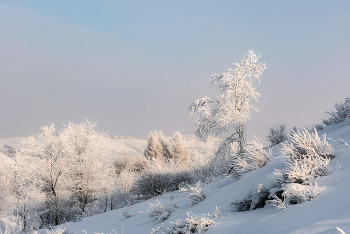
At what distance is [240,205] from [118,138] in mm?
80769

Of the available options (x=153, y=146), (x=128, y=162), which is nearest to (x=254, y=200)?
(x=153, y=146)

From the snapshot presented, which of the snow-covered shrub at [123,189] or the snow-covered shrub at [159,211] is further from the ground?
the snow-covered shrub at [159,211]

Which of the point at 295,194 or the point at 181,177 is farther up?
the point at 295,194

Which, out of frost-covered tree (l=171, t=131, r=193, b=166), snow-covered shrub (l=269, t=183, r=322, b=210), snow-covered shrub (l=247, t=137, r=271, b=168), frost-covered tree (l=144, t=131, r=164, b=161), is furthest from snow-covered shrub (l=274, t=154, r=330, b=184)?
frost-covered tree (l=144, t=131, r=164, b=161)

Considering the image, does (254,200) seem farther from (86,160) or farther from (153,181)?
(86,160)

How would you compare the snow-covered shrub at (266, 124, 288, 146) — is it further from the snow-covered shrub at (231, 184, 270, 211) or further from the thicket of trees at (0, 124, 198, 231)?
the snow-covered shrub at (231, 184, 270, 211)

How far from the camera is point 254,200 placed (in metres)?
3.20

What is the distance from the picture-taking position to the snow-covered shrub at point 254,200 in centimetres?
313

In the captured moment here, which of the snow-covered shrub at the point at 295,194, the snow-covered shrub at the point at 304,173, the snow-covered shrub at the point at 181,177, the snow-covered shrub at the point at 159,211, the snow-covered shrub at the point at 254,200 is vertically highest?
the snow-covered shrub at the point at 304,173

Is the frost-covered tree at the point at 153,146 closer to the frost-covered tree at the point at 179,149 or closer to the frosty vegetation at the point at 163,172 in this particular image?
the frost-covered tree at the point at 179,149

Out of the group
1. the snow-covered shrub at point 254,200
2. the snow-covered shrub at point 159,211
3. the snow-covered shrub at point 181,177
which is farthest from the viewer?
the snow-covered shrub at point 181,177

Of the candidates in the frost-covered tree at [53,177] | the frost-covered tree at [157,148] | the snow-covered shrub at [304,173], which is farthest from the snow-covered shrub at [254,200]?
the frost-covered tree at [157,148]

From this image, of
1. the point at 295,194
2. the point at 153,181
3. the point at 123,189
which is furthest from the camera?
the point at 123,189

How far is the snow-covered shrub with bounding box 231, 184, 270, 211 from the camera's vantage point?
313 cm
